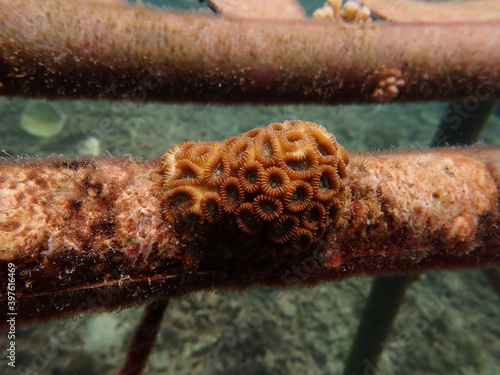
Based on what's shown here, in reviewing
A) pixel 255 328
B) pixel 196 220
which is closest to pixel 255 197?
pixel 196 220

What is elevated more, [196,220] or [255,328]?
[196,220]

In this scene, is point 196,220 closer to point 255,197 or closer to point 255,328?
point 255,197

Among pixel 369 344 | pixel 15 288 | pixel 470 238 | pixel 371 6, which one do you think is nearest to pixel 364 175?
pixel 470 238

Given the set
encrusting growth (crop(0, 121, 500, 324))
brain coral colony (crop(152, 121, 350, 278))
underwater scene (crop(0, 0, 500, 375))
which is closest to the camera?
encrusting growth (crop(0, 121, 500, 324))

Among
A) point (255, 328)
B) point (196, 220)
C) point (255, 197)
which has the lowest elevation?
point (255, 328)

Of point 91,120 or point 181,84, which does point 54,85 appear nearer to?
point 181,84

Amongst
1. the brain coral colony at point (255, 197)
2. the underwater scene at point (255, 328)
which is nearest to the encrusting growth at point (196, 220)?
the brain coral colony at point (255, 197)

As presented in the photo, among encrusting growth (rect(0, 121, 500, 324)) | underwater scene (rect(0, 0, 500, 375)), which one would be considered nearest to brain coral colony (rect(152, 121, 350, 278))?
encrusting growth (rect(0, 121, 500, 324))

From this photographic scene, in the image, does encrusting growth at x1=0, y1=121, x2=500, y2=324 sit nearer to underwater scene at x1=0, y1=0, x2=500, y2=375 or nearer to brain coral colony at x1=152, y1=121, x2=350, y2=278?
brain coral colony at x1=152, y1=121, x2=350, y2=278
